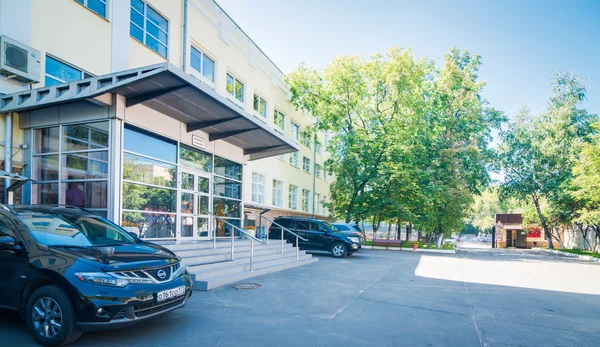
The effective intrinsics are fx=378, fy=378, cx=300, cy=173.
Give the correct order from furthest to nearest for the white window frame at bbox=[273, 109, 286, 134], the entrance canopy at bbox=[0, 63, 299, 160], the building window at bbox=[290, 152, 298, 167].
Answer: the building window at bbox=[290, 152, 298, 167]
the white window frame at bbox=[273, 109, 286, 134]
the entrance canopy at bbox=[0, 63, 299, 160]

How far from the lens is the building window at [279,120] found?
22859 millimetres

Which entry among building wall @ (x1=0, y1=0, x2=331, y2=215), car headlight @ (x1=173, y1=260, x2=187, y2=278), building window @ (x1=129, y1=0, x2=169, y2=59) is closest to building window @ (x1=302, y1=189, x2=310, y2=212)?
building wall @ (x1=0, y1=0, x2=331, y2=215)

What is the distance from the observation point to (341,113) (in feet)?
82.8

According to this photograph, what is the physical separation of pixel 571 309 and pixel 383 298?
3839 millimetres

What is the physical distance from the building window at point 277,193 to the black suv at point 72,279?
57.6ft

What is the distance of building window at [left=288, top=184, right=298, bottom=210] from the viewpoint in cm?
2564

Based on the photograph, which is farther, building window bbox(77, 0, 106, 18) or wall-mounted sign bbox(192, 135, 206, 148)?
wall-mounted sign bbox(192, 135, 206, 148)

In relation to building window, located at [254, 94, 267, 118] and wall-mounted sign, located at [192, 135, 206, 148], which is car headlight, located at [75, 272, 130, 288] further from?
building window, located at [254, 94, 267, 118]

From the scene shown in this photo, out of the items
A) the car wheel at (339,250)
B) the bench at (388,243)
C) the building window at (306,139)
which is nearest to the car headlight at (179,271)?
the car wheel at (339,250)

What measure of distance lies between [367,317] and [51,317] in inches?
182

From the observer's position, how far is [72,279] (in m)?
4.44

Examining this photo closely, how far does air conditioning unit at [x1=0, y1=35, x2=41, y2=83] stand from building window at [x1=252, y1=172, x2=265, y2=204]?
1253cm

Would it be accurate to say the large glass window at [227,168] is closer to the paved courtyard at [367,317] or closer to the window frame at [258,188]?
the paved courtyard at [367,317]

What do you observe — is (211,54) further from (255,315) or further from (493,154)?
(493,154)
